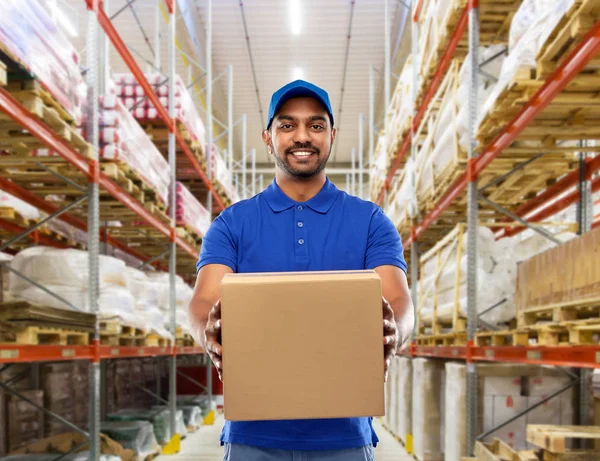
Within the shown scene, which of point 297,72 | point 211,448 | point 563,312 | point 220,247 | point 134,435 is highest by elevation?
point 297,72

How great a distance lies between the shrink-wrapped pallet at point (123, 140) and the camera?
253 inches

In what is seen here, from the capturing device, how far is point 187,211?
9.79m

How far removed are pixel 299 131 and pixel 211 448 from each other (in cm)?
777

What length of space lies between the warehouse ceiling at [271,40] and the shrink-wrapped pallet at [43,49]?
267 inches

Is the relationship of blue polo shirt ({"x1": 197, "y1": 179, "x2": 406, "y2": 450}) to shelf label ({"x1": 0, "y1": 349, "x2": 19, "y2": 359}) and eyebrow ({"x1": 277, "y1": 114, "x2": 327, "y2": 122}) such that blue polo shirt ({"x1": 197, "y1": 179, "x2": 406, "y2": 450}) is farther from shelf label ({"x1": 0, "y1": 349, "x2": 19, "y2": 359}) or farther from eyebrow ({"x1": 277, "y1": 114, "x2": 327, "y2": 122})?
shelf label ({"x1": 0, "y1": 349, "x2": 19, "y2": 359})

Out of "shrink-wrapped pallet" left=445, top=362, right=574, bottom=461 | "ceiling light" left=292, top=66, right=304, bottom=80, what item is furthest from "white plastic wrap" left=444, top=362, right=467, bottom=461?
"ceiling light" left=292, top=66, right=304, bottom=80

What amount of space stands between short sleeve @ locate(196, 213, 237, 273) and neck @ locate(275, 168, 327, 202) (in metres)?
0.24

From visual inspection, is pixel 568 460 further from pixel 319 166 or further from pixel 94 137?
pixel 94 137

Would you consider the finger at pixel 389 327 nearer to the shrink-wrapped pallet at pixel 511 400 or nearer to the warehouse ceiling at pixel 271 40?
the shrink-wrapped pallet at pixel 511 400

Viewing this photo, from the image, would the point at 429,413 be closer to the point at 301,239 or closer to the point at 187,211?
the point at 187,211

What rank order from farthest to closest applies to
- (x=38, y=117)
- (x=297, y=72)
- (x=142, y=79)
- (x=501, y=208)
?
1. (x=297, y=72)
2. (x=142, y=79)
3. (x=501, y=208)
4. (x=38, y=117)

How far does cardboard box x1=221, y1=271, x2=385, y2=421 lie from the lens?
1.72 m

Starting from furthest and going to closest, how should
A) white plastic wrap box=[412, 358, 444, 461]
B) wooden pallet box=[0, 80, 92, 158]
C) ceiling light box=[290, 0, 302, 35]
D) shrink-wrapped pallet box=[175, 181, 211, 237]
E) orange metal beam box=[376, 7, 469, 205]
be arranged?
ceiling light box=[290, 0, 302, 35]
shrink-wrapped pallet box=[175, 181, 211, 237]
white plastic wrap box=[412, 358, 444, 461]
orange metal beam box=[376, 7, 469, 205]
wooden pallet box=[0, 80, 92, 158]

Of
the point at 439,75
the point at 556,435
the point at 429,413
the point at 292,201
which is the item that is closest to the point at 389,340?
the point at 292,201
